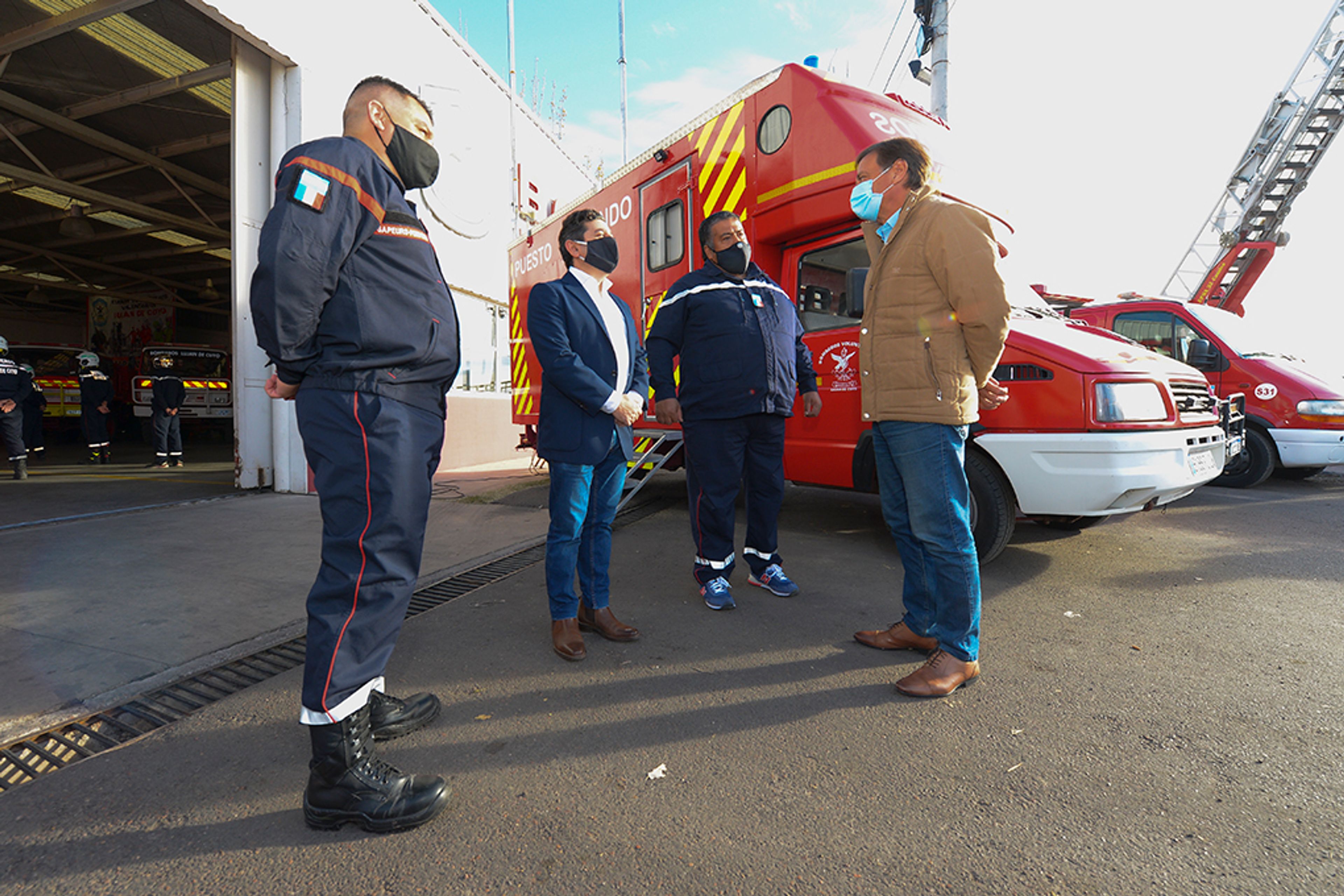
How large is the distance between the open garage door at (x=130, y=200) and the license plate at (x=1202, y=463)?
7784 mm

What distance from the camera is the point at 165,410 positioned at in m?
10.2

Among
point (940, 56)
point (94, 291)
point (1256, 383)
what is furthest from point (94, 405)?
point (1256, 383)

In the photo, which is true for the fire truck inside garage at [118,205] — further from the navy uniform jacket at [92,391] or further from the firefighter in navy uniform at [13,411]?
the firefighter in navy uniform at [13,411]

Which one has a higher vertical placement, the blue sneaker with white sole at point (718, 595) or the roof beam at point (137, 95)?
the roof beam at point (137, 95)

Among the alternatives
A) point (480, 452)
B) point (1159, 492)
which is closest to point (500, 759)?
point (1159, 492)

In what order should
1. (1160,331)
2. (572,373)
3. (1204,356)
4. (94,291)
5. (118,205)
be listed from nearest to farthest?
(572,373)
(1204,356)
(1160,331)
(118,205)
(94,291)

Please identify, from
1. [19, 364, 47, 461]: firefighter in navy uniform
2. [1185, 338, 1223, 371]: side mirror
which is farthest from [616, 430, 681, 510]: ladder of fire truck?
[19, 364, 47, 461]: firefighter in navy uniform

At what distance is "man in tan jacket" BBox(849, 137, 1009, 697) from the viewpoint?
2.23m

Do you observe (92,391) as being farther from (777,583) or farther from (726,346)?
(777,583)

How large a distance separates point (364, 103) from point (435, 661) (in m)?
1.95

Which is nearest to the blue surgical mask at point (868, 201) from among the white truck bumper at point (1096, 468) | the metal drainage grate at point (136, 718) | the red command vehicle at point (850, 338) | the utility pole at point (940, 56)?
the red command vehicle at point (850, 338)

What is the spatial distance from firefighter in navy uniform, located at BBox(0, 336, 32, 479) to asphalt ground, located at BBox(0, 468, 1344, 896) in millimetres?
8870

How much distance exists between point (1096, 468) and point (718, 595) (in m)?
1.91

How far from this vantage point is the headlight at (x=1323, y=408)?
6324 millimetres
